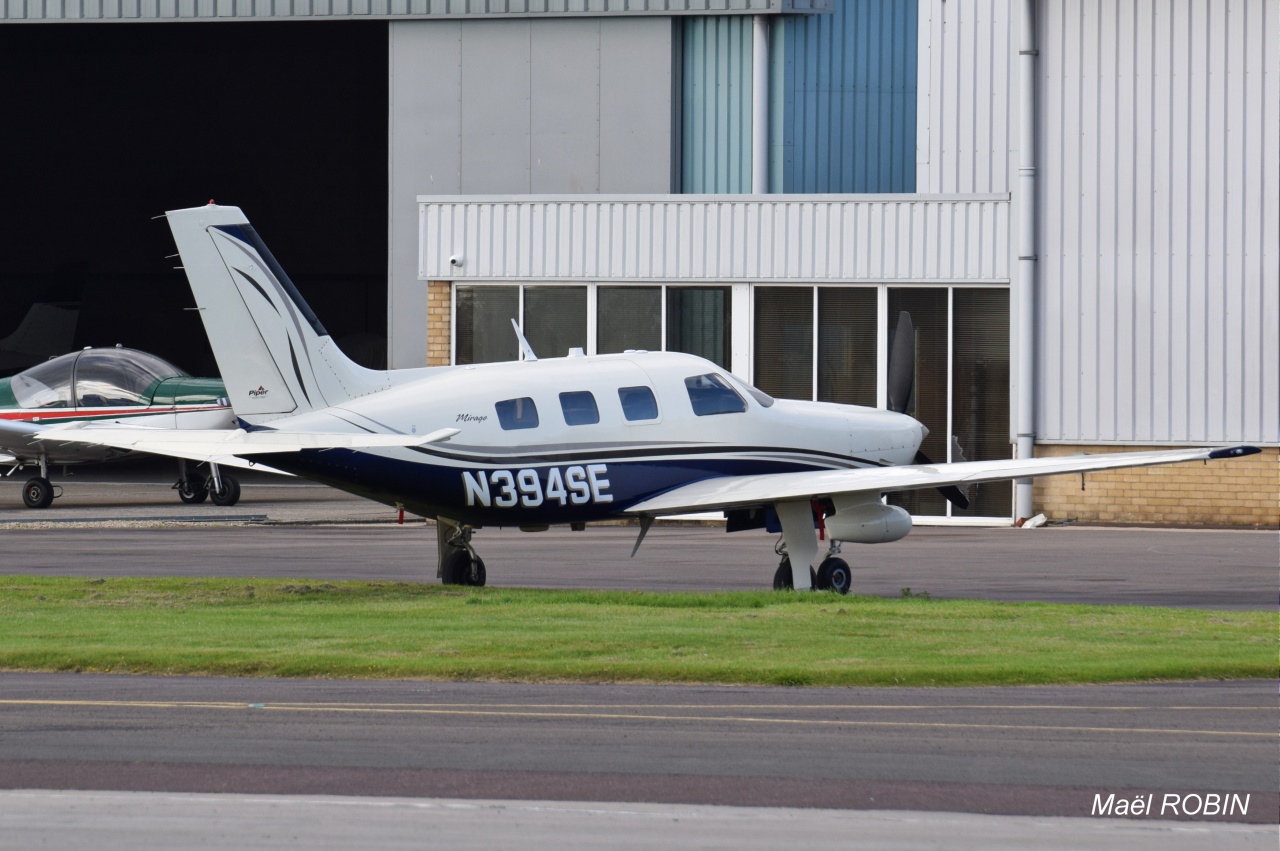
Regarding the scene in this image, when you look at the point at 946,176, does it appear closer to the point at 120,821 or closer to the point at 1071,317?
the point at 1071,317

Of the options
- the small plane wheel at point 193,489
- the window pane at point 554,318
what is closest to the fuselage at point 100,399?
the small plane wheel at point 193,489

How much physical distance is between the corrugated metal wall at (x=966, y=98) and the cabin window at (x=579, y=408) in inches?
610

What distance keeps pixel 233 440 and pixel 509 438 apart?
2.61m

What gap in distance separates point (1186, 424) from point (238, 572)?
15279mm

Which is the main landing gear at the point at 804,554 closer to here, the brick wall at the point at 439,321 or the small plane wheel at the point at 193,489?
the brick wall at the point at 439,321

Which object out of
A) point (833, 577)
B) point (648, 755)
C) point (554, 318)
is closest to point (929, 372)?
point (554, 318)

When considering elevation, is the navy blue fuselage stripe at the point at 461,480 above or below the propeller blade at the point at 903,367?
below

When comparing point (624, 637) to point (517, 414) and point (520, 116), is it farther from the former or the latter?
point (520, 116)

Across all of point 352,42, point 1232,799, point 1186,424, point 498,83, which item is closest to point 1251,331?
point 1186,424

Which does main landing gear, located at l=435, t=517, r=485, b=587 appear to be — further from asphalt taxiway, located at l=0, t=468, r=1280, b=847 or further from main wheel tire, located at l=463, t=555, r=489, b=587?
asphalt taxiway, located at l=0, t=468, r=1280, b=847

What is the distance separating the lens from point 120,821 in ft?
23.5

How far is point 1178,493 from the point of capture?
26.2 meters

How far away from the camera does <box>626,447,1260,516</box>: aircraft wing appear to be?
16109 mm

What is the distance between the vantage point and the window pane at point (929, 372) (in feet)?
89.8
